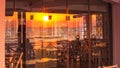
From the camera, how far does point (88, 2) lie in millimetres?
10734

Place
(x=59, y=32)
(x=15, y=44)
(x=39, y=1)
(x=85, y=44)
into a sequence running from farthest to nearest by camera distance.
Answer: (x=85, y=44), (x=59, y=32), (x=39, y=1), (x=15, y=44)

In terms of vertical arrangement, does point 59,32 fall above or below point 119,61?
above

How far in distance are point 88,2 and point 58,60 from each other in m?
2.74

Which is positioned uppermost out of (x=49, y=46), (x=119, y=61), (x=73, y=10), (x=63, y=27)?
(x=73, y=10)

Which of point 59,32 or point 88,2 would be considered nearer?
point 59,32

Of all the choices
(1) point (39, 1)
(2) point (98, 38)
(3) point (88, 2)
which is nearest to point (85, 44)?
(2) point (98, 38)

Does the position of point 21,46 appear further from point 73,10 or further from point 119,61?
point 119,61

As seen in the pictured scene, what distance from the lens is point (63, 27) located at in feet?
32.3

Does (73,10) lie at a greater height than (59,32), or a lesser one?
greater

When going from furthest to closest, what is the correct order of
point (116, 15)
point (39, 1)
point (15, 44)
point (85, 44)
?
point (116, 15) → point (85, 44) → point (39, 1) → point (15, 44)

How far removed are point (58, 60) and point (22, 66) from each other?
1.62m

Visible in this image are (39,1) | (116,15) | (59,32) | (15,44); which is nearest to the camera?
(15,44)

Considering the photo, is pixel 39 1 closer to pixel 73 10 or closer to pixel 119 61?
pixel 73 10

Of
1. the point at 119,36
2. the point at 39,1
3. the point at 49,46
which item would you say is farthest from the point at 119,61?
the point at 39,1
